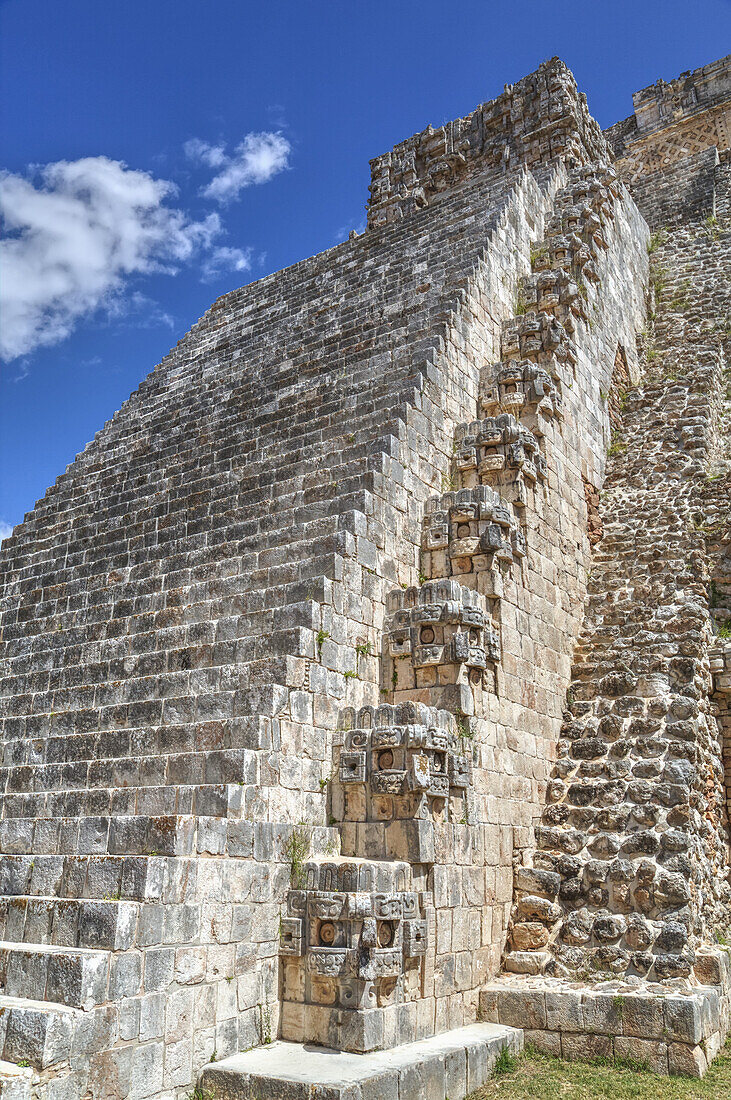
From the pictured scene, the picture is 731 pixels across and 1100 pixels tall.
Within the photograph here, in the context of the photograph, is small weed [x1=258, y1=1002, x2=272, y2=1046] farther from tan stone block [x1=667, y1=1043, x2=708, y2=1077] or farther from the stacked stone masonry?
tan stone block [x1=667, y1=1043, x2=708, y2=1077]

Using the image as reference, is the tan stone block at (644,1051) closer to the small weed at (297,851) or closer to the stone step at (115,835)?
the small weed at (297,851)

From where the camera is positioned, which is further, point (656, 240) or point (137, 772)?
point (656, 240)

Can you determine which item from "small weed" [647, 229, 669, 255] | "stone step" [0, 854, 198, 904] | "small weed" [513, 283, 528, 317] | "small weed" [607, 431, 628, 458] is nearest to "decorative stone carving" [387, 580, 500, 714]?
"stone step" [0, 854, 198, 904]

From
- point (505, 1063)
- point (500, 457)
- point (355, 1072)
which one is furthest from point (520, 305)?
point (355, 1072)

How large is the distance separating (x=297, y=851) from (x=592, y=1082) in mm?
2777

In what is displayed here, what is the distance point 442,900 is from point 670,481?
7693 mm

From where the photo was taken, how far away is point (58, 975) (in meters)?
5.26

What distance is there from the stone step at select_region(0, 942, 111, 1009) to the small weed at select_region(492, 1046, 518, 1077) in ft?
11.2

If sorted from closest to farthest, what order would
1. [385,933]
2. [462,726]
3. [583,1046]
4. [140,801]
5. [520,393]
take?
[385,933]
[140,801]
[583,1046]
[462,726]
[520,393]

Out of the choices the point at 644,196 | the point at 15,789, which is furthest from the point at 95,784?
the point at 644,196

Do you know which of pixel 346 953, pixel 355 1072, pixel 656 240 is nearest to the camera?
pixel 355 1072

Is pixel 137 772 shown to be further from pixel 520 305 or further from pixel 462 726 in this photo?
pixel 520 305

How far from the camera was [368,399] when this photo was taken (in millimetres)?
11133

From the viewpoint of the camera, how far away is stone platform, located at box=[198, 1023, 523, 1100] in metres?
5.61
